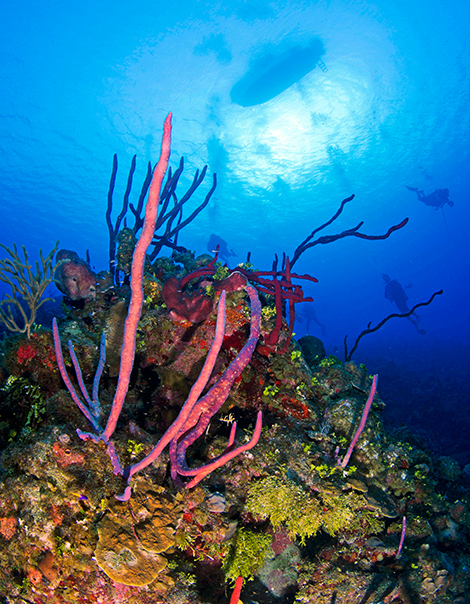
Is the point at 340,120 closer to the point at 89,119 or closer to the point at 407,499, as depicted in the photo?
the point at 89,119

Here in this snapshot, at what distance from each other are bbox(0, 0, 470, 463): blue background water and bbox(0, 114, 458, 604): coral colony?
8.40 metres

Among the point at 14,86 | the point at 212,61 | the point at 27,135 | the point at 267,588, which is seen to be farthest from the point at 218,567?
the point at 27,135

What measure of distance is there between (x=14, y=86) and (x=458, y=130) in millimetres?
52040

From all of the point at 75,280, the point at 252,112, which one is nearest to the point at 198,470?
the point at 75,280

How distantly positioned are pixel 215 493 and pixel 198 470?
54cm

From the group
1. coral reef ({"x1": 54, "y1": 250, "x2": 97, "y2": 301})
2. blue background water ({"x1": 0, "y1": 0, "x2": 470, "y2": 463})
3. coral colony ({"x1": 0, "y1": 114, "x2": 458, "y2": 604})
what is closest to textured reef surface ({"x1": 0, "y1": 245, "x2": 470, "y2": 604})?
coral colony ({"x1": 0, "y1": 114, "x2": 458, "y2": 604})

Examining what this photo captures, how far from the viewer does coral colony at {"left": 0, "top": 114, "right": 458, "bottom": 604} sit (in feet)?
7.50

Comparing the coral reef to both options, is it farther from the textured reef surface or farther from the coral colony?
the textured reef surface

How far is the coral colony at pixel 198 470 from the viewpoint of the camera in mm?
2287

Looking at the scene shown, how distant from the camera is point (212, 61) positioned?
24109 mm

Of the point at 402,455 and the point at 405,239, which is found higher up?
the point at 405,239

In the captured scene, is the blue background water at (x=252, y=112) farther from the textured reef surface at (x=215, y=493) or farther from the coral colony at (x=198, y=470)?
the coral colony at (x=198, y=470)

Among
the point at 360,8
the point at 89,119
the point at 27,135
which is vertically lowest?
the point at 27,135

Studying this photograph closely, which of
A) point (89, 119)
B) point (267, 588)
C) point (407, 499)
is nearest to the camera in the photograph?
point (267, 588)
